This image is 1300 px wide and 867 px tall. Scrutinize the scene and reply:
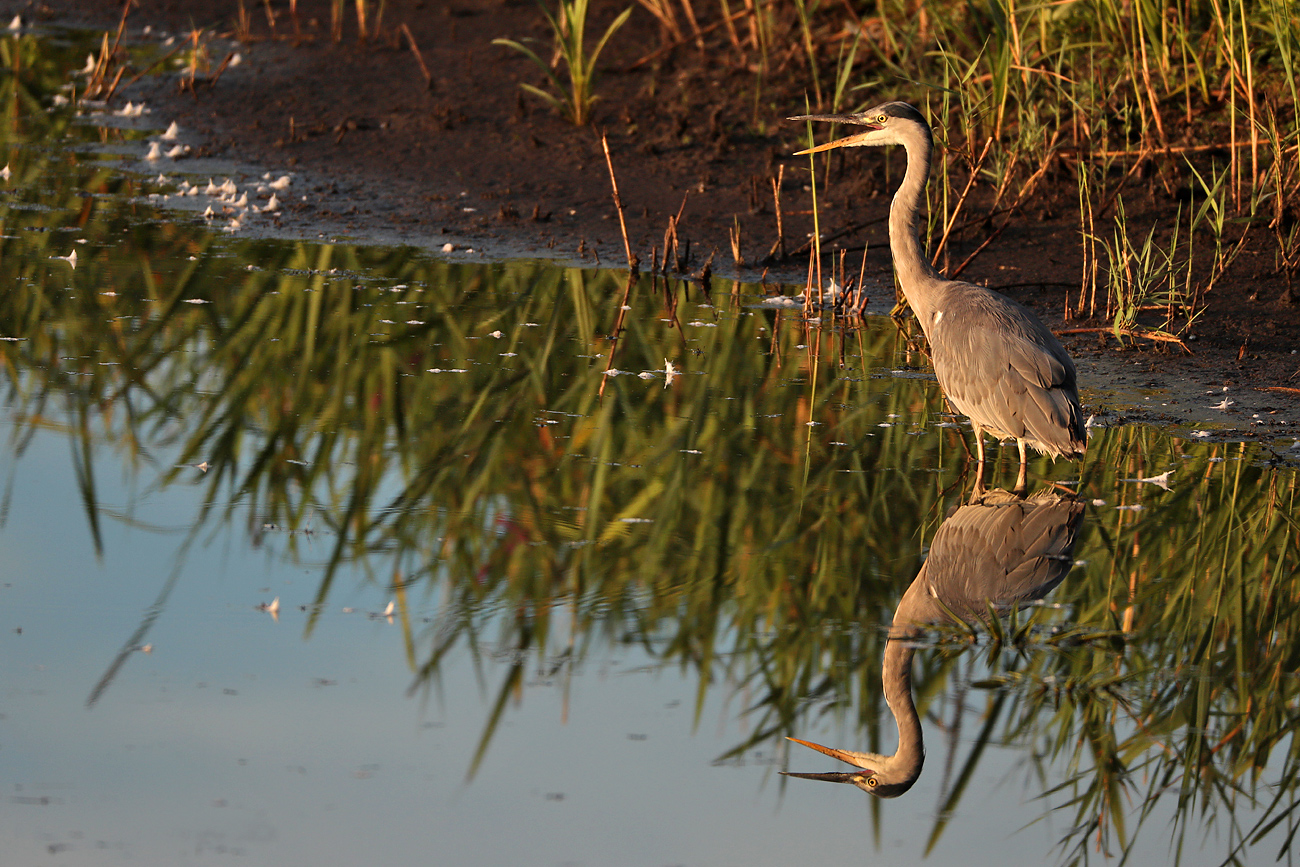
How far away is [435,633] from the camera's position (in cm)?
380

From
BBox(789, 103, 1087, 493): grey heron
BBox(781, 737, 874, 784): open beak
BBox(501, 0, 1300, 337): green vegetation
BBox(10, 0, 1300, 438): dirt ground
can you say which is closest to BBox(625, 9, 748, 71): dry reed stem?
BBox(10, 0, 1300, 438): dirt ground

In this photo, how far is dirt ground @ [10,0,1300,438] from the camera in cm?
666

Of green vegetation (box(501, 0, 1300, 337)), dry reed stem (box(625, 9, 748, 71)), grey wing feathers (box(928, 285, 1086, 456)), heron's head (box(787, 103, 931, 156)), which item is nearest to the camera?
grey wing feathers (box(928, 285, 1086, 456))

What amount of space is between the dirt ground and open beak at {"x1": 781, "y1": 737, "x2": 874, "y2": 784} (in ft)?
9.26

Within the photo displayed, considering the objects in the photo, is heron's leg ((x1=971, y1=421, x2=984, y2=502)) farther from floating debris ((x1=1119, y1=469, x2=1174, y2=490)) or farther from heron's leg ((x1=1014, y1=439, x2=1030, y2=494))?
floating debris ((x1=1119, y1=469, x2=1174, y2=490))

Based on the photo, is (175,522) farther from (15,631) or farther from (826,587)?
(826,587)

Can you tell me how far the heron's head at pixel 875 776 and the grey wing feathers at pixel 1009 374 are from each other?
1819 mm

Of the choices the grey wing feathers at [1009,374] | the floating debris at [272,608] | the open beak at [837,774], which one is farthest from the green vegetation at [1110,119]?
the floating debris at [272,608]

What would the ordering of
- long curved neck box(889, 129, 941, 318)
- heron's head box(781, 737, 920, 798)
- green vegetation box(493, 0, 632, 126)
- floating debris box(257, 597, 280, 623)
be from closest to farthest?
heron's head box(781, 737, 920, 798) < floating debris box(257, 597, 280, 623) < long curved neck box(889, 129, 941, 318) < green vegetation box(493, 0, 632, 126)

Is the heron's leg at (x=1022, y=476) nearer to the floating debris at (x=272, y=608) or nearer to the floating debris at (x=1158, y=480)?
the floating debris at (x=1158, y=480)

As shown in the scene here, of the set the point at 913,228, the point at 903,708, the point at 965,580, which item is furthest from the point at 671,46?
the point at 903,708

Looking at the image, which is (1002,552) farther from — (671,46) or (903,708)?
(671,46)

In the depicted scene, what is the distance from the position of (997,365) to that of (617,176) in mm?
4706

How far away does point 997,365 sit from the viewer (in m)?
5.04
